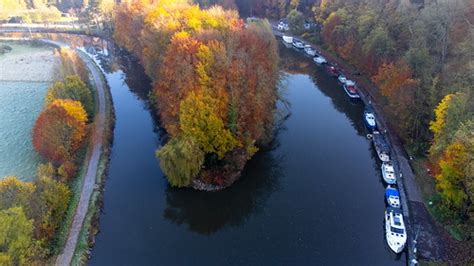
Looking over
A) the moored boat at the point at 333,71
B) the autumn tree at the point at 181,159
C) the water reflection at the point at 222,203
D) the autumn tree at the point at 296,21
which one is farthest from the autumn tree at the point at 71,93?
A: the autumn tree at the point at 296,21

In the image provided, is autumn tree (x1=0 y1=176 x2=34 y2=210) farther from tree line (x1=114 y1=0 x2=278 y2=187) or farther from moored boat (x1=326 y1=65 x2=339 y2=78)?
moored boat (x1=326 y1=65 x2=339 y2=78)

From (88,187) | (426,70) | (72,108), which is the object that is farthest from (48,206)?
(426,70)

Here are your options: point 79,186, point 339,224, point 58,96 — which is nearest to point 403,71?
point 339,224

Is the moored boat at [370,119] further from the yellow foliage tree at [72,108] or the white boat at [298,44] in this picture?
the yellow foliage tree at [72,108]

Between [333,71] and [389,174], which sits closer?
[389,174]

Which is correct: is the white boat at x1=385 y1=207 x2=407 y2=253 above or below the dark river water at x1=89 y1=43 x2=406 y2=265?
above

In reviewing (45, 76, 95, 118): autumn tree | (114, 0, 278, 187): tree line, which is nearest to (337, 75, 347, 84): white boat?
(114, 0, 278, 187): tree line

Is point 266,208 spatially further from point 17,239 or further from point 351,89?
point 351,89
